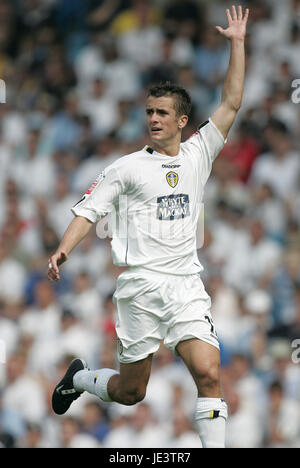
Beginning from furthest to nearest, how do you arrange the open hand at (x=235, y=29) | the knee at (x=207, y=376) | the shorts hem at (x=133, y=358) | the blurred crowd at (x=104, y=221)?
the blurred crowd at (x=104, y=221), the open hand at (x=235, y=29), the shorts hem at (x=133, y=358), the knee at (x=207, y=376)

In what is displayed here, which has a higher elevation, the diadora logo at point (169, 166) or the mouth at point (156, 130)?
the mouth at point (156, 130)

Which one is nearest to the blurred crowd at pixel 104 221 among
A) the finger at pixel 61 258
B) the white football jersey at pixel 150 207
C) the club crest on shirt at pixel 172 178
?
the white football jersey at pixel 150 207

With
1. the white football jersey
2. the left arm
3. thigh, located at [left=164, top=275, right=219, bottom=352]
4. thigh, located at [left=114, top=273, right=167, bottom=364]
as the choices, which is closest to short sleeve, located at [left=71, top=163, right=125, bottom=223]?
the white football jersey

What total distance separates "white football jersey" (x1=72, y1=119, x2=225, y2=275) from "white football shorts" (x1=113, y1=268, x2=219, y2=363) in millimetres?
91

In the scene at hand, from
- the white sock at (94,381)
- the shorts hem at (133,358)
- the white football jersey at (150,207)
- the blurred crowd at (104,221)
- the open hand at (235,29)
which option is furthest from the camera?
the blurred crowd at (104,221)

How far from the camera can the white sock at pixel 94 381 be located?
6.88 m

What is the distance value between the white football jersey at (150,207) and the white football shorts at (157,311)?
91mm

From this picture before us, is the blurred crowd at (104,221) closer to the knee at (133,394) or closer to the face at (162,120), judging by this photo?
the knee at (133,394)

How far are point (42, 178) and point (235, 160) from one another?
2812mm

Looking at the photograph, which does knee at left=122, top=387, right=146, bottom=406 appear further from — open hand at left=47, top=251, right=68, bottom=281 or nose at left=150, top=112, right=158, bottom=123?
nose at left=150, top=112, right=158, bottom=123

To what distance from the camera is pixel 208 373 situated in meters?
6.12

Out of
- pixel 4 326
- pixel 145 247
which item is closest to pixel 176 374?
pixel 4 326

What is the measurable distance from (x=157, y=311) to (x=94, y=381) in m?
0.95
